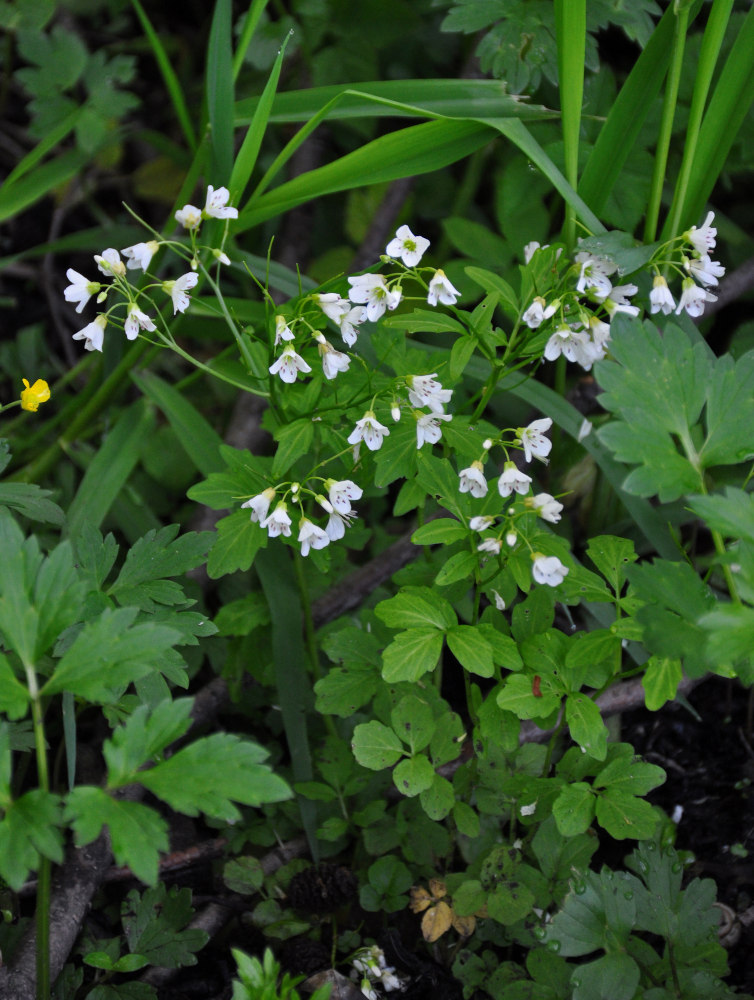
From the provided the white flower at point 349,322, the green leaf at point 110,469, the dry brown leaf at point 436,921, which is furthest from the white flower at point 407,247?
the dry brown leaf at point 436,921

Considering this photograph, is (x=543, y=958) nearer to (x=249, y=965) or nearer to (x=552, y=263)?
(x=249, y=965)

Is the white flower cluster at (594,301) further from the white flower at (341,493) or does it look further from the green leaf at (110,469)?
the green leaf at (110,469)

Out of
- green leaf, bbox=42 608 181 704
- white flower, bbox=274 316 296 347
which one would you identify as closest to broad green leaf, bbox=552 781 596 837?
green leaf, bbox=42 608 181 704

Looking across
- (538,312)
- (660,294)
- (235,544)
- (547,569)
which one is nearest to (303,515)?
(235,544)

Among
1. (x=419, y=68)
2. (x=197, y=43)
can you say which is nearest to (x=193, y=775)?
(x=419, y=68)

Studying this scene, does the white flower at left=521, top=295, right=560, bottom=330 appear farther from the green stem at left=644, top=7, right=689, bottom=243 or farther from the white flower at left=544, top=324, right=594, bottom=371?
the green stem at left=644, top=7, right=689, bottom=243

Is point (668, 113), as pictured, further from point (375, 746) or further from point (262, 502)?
point (375, 746)
